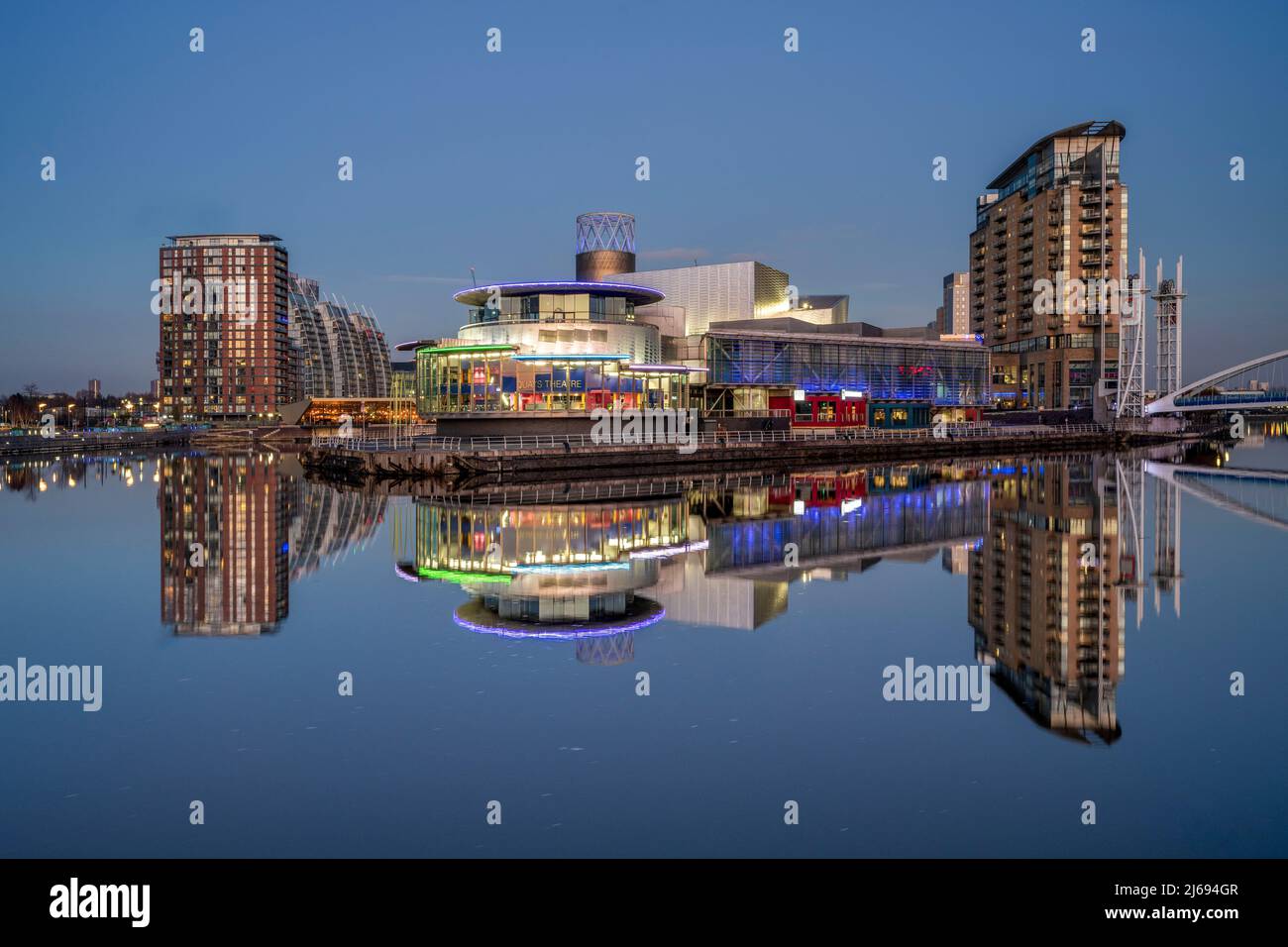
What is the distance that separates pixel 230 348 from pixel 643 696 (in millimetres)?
189706

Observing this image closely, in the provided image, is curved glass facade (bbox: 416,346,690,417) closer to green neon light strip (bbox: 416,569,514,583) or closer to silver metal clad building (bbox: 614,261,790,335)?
silver metal clad building (bbox: 614,261,790,335)

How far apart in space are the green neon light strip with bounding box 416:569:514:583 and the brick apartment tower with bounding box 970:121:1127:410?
105 metres

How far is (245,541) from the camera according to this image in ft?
87.6

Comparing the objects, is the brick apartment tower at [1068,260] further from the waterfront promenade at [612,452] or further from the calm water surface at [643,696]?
the calm water surface at [643,696]

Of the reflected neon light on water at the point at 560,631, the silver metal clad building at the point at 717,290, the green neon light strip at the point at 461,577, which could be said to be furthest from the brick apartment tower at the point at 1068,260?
the reflected neon light on water at the point at 560,631

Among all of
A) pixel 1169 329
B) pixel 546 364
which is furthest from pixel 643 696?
pixel 1169 329

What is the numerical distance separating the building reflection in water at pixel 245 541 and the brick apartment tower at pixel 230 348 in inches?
5561

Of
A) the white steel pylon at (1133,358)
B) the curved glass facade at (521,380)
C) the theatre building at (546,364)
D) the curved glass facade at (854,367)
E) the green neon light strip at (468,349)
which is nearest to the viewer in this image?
the green neon light strip at (468,349)

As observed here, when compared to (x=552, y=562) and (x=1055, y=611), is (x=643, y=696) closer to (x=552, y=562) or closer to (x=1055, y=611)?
(x=1055, y=611)

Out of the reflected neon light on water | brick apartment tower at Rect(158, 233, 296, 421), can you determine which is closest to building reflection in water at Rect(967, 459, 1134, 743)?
the reflected neon light on water

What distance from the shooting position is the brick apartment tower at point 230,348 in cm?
18188

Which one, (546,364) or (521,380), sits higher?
(546,364)

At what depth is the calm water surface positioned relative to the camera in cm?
841
